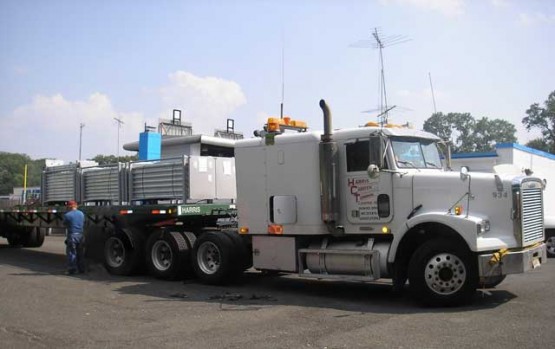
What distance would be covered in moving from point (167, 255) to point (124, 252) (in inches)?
50.0

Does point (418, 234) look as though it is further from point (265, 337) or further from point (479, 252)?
point (265, 337)

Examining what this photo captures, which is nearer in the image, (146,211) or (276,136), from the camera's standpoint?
(276,136)

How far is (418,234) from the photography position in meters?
8.54

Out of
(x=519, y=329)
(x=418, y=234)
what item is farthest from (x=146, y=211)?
(x=519, y=329)

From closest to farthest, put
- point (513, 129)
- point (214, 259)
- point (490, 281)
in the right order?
point (490, 281)
point (214, 259)
point (513, 129)

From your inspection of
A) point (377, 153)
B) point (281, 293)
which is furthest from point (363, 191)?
point (281, 293)

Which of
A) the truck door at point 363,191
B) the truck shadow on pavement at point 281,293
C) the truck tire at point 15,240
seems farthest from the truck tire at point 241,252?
the truck tire at point 15,240

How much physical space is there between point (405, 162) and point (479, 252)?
1.94 metres

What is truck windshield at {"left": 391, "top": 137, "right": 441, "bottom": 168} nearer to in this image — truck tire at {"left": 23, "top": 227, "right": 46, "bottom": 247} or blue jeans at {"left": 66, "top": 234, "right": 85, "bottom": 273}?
blue jeans at {"left": 66, "top": 234, "right": 85, "bottom": 273}

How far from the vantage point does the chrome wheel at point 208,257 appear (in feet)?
35.6

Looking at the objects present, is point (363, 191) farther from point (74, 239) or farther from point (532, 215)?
point (74, 239)

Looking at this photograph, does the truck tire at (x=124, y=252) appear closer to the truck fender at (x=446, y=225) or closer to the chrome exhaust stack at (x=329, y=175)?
the chrome exhaust stack at (x=329, y=175)

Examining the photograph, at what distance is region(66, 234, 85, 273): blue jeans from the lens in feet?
41.1

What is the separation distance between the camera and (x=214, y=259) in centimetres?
1091
